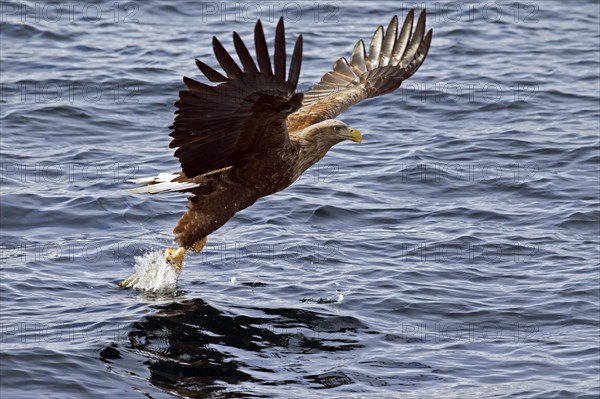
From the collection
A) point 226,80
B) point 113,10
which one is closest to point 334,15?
point 113,10

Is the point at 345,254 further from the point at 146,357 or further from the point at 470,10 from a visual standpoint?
the point at 470,10

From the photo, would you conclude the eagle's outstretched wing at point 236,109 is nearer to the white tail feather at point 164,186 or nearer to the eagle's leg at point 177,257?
the white tail feather at point 164,186

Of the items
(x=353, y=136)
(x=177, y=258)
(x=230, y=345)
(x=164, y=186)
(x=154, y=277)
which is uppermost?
(x=353, y=136)

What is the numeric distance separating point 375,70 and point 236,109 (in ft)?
8.71

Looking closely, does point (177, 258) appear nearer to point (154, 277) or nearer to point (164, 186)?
point (154, 277)

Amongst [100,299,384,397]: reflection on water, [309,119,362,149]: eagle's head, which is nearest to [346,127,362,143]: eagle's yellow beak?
[309,119,362,149]: eagle's head

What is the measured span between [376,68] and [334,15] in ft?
19.6

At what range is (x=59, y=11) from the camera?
15.0m

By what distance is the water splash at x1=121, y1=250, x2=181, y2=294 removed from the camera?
27.3ft

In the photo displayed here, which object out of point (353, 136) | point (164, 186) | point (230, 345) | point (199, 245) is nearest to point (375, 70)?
point (353, 136)

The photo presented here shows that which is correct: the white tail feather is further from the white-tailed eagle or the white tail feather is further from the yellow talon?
the yellow talon

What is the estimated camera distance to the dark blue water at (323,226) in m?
7.28

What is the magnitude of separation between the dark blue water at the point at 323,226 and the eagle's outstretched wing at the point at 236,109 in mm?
1074

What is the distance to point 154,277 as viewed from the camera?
8.38 metres
